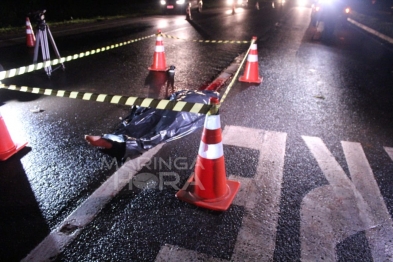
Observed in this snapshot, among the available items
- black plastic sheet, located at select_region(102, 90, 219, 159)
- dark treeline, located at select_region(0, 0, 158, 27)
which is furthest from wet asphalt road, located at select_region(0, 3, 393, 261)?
dark treeline, located at select_region(0, 0, 158, 27)

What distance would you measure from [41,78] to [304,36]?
11564 mm

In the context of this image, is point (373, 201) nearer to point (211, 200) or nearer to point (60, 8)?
point (211, 200)

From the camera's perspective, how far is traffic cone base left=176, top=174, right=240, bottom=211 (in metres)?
2.87

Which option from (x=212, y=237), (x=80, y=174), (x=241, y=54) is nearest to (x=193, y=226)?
(x=212, y=237)

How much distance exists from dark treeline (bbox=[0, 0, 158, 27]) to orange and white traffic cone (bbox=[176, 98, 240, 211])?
1157 cm

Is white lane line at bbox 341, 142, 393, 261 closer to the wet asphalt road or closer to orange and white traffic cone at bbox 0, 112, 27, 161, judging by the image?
the wet asphalt road

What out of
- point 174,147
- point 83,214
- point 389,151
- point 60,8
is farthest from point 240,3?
point 83,214

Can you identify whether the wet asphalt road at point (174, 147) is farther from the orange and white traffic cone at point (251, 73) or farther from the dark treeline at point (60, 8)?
the dark treeline at point (60, 8)

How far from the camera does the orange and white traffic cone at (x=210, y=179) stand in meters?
2.83

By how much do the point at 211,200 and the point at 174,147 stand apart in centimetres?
122

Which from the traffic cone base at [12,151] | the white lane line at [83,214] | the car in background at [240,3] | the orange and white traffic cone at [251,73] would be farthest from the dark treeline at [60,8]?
the car in background at [240,3]

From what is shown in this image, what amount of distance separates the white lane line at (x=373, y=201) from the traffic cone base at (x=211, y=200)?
4.04 ft

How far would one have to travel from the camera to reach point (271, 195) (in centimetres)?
307

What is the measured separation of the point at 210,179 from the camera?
9.62 ft
